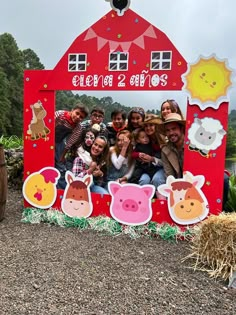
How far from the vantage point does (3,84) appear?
20875 mm

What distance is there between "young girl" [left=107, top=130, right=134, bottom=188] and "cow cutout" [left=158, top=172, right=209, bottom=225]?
1.63ft

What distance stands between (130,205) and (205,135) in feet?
3.76

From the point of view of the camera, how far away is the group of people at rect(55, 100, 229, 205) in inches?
151

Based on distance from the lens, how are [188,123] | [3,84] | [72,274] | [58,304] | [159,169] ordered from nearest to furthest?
1. [58,304]
2. [72,274]
3. [188,123]
4. [159,169]
5. [3,84]

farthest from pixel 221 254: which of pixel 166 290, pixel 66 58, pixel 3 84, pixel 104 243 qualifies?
pixel 3 84

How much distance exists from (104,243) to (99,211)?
0.65 metres

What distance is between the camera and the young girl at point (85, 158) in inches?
162

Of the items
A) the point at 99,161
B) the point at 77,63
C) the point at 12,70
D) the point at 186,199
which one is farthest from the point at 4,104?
the point at 186,199

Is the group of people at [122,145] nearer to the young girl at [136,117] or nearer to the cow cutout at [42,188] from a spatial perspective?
the young girl at [136,117]

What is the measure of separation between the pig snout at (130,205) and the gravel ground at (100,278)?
38 centimetres

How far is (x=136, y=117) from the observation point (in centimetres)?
414

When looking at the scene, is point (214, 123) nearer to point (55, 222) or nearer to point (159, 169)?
point (159, 169)

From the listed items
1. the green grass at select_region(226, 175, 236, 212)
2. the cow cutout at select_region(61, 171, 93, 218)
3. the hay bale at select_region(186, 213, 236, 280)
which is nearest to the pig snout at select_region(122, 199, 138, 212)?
the cow cutout at select_region(61, 171, 93, 218)

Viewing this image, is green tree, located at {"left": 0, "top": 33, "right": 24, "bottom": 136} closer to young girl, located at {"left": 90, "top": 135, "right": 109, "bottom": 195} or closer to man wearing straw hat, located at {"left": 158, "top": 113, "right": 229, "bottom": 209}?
young girl, located at {"left": 90, "top": 135, "right": 109, "bottom": 195}
